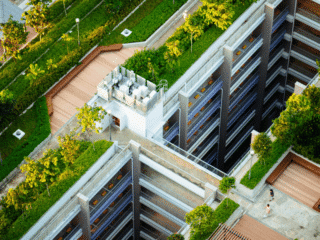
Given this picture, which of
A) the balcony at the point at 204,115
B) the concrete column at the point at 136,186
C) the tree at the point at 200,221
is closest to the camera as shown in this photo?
the tree at the point at 200,221

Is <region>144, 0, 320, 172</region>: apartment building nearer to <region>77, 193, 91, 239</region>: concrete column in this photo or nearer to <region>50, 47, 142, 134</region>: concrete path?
<region>50, 47, 142, 134</region>: concrete path

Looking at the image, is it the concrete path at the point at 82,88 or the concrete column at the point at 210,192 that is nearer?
the concrete column at the point at 210,192

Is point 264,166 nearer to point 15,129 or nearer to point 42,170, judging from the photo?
point 42,170

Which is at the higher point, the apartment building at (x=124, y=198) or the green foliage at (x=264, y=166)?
the green foliage at (x=264, y=166)

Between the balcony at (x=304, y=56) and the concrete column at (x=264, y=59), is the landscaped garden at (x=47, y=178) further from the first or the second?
the balcony at (x=304, y=56)

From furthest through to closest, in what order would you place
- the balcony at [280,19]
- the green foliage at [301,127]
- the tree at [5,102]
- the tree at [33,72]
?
the balcony at [280,19] → the tree at [33,72] → the tree at [5,102] → the green foliage at [301,127]

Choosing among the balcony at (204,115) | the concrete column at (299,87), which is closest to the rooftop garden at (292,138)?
the concrete column at (299,87)

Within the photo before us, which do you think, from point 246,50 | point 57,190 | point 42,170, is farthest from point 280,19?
point 57,190

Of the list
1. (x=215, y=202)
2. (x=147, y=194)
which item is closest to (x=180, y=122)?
(x=147, y=194)

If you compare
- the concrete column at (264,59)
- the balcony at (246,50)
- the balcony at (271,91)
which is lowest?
the balcony at (246,50)
